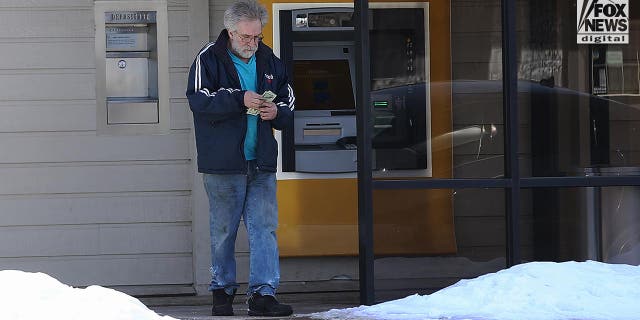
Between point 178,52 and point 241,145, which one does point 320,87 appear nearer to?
point 178,52

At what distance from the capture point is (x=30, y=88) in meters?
8.49

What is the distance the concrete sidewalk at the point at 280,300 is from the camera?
790cm

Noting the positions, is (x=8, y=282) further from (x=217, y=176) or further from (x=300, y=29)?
(x=300, y=29)

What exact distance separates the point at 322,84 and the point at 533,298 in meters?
2.41

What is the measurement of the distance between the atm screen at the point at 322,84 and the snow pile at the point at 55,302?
2.60 metres

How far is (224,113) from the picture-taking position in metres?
6.86

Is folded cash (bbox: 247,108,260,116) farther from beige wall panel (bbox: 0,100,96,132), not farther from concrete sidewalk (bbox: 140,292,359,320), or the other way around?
beige wall panel (bbox: 0,100,96,132)

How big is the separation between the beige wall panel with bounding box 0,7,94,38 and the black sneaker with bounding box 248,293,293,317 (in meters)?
2.49

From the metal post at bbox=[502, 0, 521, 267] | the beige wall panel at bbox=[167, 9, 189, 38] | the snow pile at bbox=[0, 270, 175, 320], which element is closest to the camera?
the snow pile at bbox=[0, 270, 175, 320]

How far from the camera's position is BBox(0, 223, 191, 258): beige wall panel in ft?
27.9

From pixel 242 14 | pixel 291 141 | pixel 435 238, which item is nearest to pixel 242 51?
pixel 242 14

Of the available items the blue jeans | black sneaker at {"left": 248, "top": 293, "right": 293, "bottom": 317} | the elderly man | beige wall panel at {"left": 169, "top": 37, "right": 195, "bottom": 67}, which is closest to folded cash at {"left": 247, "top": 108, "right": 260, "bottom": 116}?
the elderly man

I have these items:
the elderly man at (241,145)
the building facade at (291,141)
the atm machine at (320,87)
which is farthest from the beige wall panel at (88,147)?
the elderly man at (241,145)

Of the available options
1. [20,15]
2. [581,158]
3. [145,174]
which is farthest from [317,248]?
[20,15]
